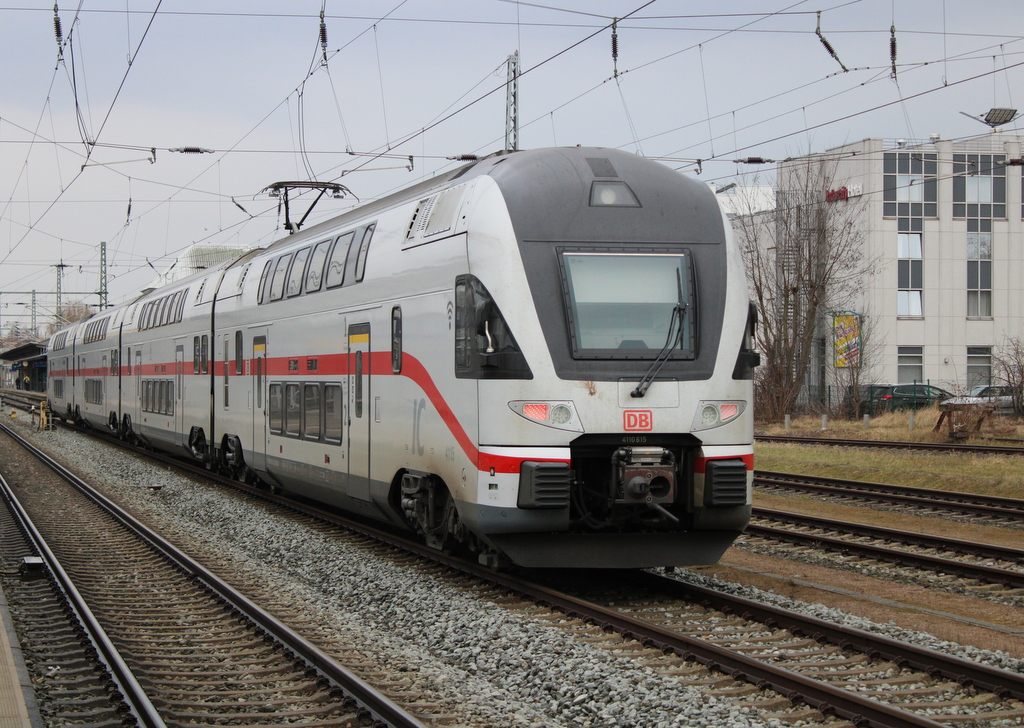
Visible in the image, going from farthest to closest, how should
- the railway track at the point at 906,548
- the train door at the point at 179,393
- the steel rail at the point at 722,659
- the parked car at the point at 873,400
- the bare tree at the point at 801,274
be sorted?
the bare tree at the point at 801,274
the parked car at the point at 873,400
the train door at the point at 179,393
the railway track at the point at 906,548
the steel rail at the point at 722,659

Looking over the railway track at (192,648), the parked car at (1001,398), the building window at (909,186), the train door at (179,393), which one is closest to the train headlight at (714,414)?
the railway track at (192,648)

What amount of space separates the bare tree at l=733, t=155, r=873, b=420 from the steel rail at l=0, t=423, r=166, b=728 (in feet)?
101

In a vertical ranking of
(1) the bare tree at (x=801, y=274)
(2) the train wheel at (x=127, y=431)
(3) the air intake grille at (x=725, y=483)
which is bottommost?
(2) the train wheel at (x=127, y=431)

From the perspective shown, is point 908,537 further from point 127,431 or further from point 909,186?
point 909,186

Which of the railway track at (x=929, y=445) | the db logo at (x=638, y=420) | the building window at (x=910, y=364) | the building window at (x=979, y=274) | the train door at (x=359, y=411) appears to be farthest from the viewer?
the building window at (x=979, y=274)

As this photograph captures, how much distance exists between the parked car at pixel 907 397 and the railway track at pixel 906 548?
25.4 metres

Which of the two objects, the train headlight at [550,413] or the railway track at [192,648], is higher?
the train headlight at [550,413]

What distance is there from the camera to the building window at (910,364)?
145 feet

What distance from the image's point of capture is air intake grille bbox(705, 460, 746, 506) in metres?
8.49

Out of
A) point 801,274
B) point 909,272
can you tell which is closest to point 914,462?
point 801,274

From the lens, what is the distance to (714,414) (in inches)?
339

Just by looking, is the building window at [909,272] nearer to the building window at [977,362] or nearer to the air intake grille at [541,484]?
the building window at [977,362]

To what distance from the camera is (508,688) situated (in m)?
6.57

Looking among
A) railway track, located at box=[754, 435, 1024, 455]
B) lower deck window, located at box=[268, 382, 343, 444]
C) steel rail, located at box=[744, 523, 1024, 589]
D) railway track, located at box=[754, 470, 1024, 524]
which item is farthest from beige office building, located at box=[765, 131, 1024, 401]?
lower deck window, located at box=[268, 382, 343, 444]
